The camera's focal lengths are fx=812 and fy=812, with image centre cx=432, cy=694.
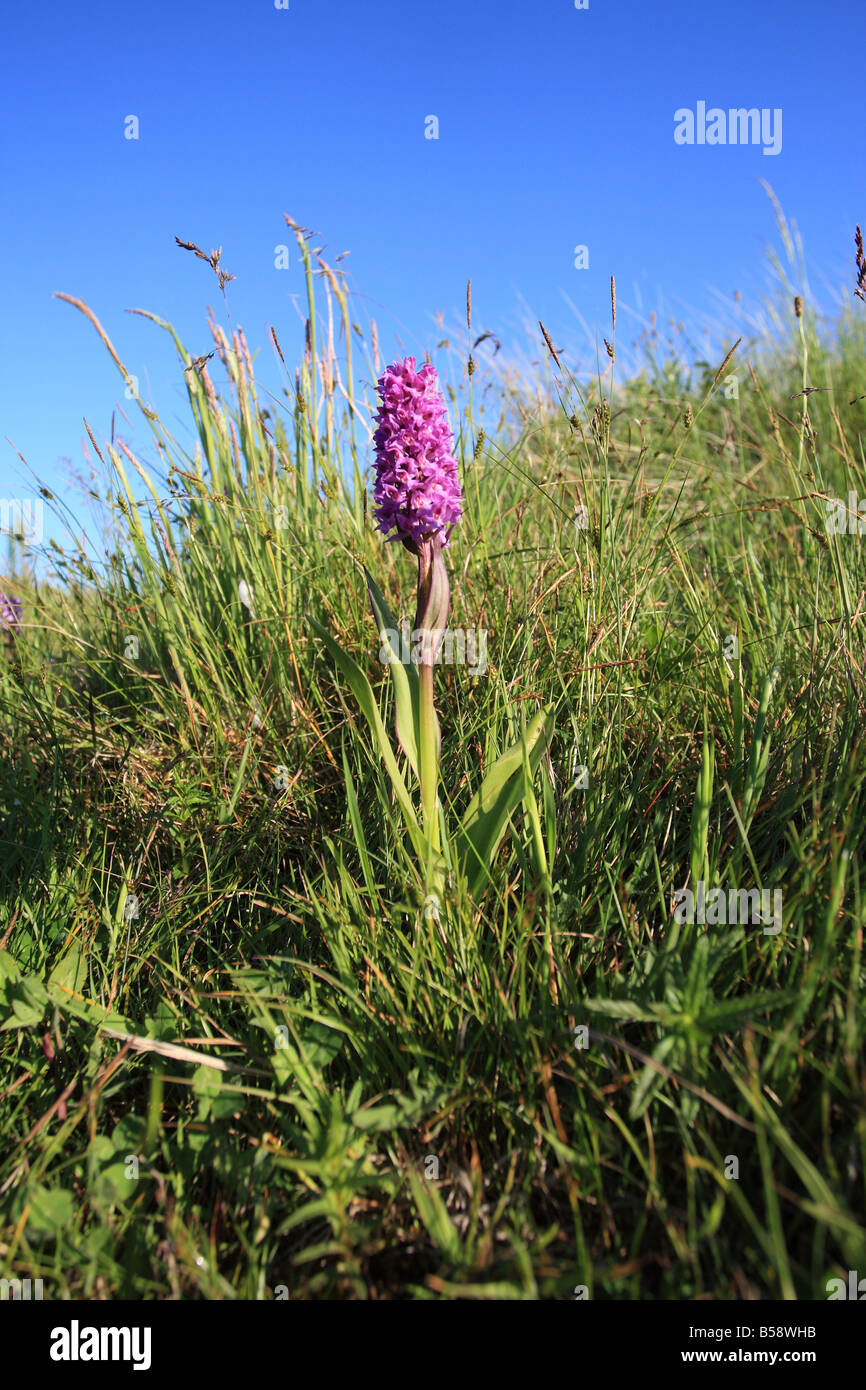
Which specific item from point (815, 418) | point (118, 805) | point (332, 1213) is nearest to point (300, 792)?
point (118, 805)

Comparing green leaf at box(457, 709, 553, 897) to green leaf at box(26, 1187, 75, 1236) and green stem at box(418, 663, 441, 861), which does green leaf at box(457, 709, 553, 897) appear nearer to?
green stem at box(418, 663, 441, 861)

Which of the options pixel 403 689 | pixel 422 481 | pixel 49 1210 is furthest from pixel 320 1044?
pixel 422 481

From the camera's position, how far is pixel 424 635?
72.7 inches

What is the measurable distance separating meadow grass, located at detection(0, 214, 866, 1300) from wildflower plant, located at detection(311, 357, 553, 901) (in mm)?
90

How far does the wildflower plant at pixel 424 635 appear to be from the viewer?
175 cm

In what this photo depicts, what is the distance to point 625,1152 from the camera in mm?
1266

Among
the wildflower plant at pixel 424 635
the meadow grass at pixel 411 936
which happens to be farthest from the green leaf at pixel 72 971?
the wildflower plant at pixel 424 635

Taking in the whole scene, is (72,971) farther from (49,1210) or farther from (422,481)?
(422,481)

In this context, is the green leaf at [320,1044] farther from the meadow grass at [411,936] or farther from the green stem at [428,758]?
the green stem at [428,758]

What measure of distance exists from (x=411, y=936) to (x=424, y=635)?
0.66 meters

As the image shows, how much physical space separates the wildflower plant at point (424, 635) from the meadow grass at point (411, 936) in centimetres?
9

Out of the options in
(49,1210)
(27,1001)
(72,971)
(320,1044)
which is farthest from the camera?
(72,971)

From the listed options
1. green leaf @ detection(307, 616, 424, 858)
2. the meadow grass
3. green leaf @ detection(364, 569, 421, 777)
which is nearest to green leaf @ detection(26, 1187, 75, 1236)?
the meadow grass

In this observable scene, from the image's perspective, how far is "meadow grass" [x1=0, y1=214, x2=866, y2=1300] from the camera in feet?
3.86
